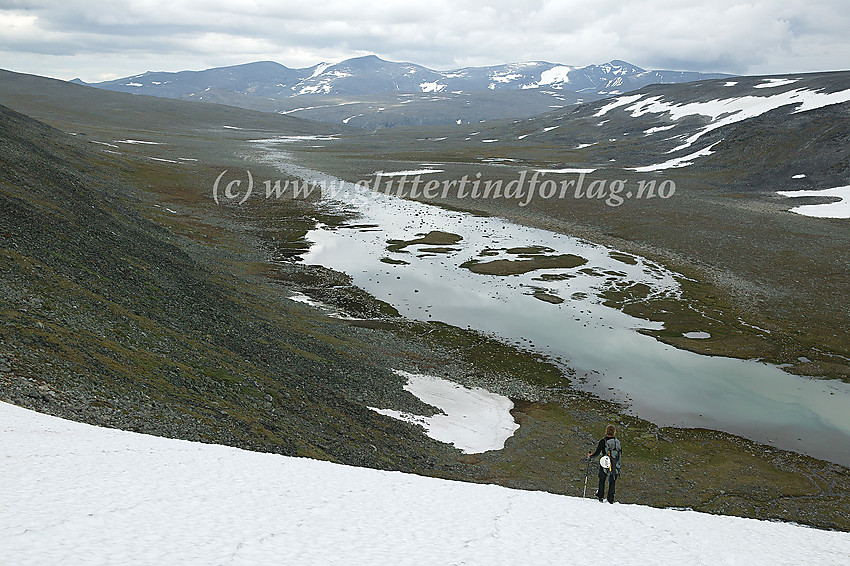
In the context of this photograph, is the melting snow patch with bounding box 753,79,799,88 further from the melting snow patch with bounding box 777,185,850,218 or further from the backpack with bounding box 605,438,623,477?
the backpack with bounding box 605,438,623,477

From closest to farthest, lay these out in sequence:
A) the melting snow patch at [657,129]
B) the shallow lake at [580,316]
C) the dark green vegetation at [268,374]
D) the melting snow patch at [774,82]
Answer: the dark green vegetation at [268,374]
the shallow lake at [580,316]
the melting snow patch at [657,129]
the melting snow patch at [774,82]

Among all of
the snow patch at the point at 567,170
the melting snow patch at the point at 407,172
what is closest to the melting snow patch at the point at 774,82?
the snow patch at the point at 567,170

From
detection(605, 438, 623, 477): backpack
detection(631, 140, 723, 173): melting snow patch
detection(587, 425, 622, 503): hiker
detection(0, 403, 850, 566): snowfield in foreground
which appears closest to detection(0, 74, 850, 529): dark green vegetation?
detection(0, 403, 850, 566): snowfield in foreground

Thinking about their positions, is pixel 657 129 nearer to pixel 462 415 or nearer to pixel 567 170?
pixel 567 170

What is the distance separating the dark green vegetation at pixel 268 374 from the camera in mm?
20094

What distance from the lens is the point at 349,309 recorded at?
144 feet

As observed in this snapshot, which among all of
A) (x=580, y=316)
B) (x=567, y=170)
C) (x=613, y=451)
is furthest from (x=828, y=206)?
(x=613, y=451)

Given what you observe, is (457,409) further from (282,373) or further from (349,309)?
(349,309)

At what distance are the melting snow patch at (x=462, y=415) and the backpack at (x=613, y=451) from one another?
9425mm

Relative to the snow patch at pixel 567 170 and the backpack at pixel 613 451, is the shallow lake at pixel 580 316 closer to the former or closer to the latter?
the backpack at pixel 613 451

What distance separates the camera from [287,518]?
12.1 metres

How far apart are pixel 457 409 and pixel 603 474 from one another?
12.5 m

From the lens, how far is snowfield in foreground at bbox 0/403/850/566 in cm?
980

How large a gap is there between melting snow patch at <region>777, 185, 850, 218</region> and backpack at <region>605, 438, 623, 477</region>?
70.1 metres
